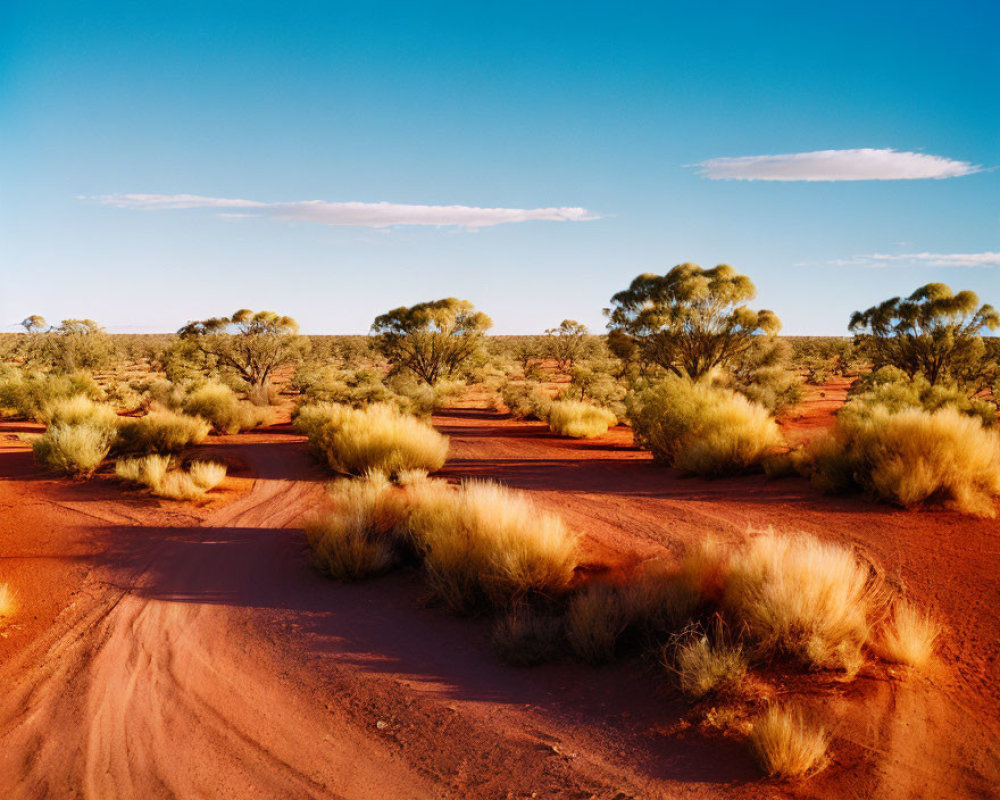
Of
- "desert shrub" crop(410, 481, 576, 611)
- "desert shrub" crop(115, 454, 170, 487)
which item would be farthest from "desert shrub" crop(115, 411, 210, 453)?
"desert shrub" crop(410, 481, 576, 611)

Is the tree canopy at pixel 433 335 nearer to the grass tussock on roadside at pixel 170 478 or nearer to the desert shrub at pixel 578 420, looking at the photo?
the desert shrub at pixel 578 420

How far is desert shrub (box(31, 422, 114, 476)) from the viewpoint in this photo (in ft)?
41.1

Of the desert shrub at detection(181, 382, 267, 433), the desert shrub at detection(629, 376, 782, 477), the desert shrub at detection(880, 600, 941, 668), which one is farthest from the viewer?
the desert shrub at detection(181, 382, 267, 433)

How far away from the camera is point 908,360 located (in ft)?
76.5

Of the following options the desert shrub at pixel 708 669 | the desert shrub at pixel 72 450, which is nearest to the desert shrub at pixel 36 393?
the desert shrub at pixel 72 450

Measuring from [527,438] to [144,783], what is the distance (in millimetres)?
16005

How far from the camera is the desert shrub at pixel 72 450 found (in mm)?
12523

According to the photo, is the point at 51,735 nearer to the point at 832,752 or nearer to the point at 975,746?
the point at 832,752

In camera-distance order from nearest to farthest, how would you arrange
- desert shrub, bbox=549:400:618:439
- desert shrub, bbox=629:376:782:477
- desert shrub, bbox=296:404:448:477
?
desert shrub, bbox=629:376:782:477 → desert shrub, bbox=296:404:448:477 → desert shrub, bbox=549:400:618:439

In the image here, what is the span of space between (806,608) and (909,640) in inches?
30.1

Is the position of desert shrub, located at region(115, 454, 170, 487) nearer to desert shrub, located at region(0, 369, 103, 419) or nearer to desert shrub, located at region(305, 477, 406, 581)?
desert shrub, located at region(305, 477, 406, 581)

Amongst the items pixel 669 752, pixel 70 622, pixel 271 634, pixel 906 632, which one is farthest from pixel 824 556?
pixel 70 622

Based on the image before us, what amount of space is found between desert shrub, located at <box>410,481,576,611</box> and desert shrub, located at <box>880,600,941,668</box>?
2859mm

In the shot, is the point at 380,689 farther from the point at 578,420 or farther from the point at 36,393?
the point at 36,393
